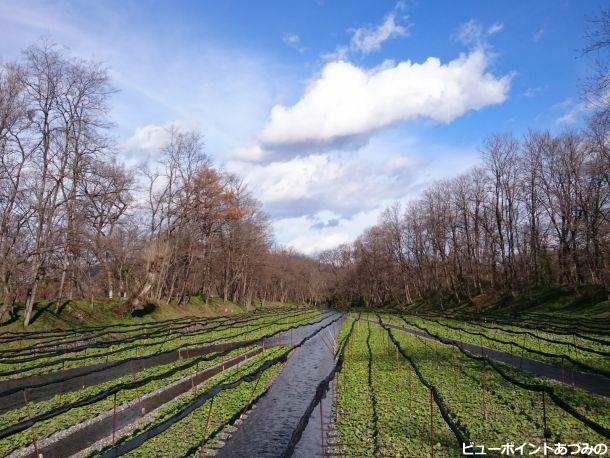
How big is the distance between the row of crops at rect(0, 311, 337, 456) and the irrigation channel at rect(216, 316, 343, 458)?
467 mm

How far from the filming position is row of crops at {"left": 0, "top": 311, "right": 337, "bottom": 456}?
8672 mm

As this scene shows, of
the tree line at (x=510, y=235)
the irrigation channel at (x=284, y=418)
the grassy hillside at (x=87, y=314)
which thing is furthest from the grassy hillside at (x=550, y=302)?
the grassy hillside at (x=87, y=314)

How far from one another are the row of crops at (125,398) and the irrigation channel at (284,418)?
47 cm

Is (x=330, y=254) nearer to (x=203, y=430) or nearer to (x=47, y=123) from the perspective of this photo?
(x=47, y=123)

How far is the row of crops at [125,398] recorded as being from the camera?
28.5 ft

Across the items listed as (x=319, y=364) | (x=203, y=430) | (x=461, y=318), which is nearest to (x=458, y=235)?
(x=461, y=318)

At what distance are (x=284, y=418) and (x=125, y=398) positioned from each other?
479 centimetres

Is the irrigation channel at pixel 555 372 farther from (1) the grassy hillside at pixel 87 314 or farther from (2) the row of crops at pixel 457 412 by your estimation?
(1) the grassy hillside at pixel 87 314

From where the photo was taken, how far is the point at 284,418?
10758 mm

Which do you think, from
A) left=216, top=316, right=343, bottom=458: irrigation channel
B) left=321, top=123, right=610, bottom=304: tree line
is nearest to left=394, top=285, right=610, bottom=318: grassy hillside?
left=321, top=123, right=610, bottom=304: tree line

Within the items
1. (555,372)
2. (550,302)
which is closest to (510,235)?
(550,302)

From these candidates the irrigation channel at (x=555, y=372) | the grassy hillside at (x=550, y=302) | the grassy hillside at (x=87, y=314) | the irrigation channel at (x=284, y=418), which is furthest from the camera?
the grassy hillside at (x=550, y=302)

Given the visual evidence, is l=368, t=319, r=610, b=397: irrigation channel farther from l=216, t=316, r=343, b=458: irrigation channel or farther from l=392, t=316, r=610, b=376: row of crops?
l=216, t=316, r=343, b=458: irrigation channel

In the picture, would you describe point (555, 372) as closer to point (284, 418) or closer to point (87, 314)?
point (284, 418)
